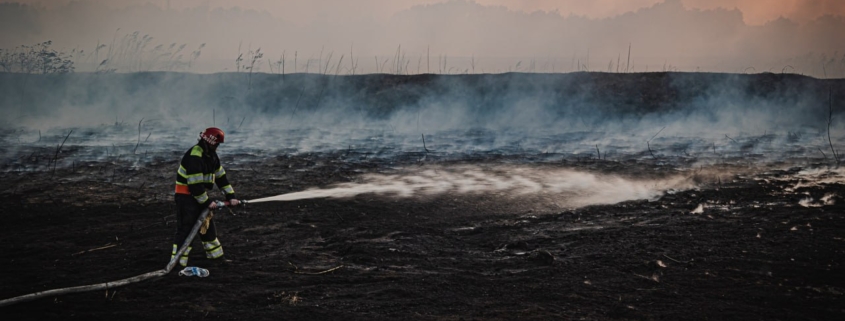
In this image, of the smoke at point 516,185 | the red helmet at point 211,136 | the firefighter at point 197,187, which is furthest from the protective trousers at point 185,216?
the smoke at point 516,185

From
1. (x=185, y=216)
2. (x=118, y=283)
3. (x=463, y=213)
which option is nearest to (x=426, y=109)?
(x=463, y=213)

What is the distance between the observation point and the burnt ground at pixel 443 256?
5715 millimetres

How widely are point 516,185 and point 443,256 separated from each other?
14.5 ft

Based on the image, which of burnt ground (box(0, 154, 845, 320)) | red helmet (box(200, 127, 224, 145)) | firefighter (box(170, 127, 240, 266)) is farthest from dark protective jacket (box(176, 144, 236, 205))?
burnt ground (box(0, 154, 845, 320))

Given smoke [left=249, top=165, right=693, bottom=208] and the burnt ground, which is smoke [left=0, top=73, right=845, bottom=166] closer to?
smoke [left=249, top=165, right=693, bottom=208]

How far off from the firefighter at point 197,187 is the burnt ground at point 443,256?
369 mm

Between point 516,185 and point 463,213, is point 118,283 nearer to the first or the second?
point 463,213

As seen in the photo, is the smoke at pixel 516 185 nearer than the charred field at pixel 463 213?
No

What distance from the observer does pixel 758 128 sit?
19.8 meters

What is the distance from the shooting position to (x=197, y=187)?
21.5 ft

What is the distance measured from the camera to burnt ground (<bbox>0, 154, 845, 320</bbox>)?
571 centimetres

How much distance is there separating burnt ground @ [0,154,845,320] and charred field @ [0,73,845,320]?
0.03 m

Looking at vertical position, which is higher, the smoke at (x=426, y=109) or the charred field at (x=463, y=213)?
the smoke at (x=426, y=109)

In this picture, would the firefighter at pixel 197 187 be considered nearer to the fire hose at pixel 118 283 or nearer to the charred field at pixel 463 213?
the fire hose at pixel 118 283
